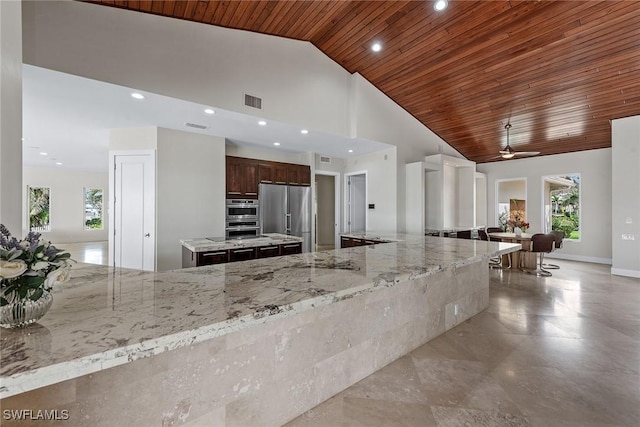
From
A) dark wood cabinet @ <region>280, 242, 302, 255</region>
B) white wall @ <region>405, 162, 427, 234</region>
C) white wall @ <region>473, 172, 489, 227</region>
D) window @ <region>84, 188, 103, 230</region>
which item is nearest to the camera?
dark wood cabinet @ <region>280, 242, 302, 255</region>

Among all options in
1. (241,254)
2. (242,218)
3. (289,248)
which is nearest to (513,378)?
(289,248)

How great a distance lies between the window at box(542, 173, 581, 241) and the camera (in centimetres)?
666

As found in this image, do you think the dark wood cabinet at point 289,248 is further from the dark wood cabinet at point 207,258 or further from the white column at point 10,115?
the white column at point 10,115

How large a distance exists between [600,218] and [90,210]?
1567cm

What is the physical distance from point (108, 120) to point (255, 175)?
97.8 inches

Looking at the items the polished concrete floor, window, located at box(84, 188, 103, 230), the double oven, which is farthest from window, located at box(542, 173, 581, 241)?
window, located at box(84, 188, 103, 230)

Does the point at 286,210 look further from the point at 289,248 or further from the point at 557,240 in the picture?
the point at 557,240

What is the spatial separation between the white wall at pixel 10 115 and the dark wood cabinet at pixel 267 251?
2.30 metres

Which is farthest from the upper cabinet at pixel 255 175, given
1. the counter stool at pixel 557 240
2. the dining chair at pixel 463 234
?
the counter stool at pixel 557 240

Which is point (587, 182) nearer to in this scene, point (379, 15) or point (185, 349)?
point (379, 15)

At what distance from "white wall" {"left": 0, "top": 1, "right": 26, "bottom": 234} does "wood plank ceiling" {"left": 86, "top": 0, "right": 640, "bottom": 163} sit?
1550mm

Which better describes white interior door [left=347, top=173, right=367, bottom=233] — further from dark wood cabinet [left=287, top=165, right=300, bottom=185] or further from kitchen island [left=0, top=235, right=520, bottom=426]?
kitchen island [left=0, top=235, right=520, bottom=426]

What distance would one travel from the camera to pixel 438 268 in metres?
1.89

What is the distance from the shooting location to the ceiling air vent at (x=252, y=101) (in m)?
3.70
